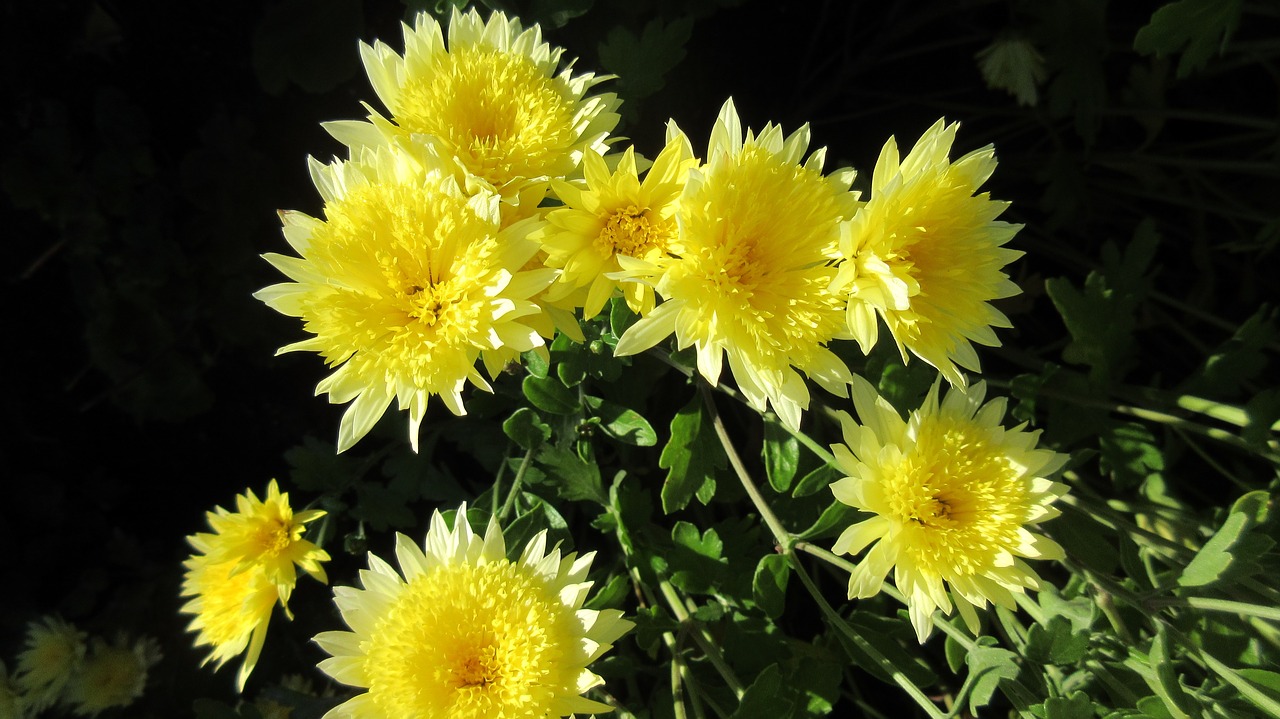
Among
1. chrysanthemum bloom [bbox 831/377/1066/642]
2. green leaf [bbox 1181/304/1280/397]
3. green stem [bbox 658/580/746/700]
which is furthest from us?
green leaf [bbox 1181/304/1280/397]

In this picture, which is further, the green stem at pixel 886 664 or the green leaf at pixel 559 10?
the green leaf at pixel 559 10

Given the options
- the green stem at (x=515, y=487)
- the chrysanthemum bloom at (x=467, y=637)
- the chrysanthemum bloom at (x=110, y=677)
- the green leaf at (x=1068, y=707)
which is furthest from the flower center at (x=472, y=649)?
the chrysanthemum bloom at (x=110, y=677)

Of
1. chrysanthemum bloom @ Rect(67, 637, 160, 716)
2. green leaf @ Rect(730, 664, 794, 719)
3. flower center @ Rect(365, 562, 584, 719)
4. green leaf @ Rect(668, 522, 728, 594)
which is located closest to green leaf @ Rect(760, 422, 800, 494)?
green leaf @ Rect(668, 522, 728, 594)

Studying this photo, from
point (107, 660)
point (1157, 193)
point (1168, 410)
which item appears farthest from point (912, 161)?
point (107, 660)

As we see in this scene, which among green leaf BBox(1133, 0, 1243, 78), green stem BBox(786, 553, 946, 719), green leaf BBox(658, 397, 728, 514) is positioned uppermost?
green leaf BBox(1133, 0, 1243, 78)

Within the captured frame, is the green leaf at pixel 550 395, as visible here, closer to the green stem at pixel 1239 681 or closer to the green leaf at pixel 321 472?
the green leaf at pixel 321 472

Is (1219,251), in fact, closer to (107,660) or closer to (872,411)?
(872,411)

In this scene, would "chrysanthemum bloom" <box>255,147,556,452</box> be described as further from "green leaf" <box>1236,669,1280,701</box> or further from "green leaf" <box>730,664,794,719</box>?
"green leaf" <box>1236,669,1280,701</box>
